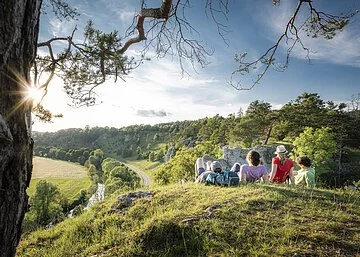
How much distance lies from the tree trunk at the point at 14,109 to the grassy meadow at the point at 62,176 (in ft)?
277

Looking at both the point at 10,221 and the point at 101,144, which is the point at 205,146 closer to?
the point at 10,221

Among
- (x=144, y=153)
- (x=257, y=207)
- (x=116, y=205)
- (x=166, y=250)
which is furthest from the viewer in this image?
(x=144, y=153)

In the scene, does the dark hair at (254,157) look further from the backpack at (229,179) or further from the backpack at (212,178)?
the backpack at (212,178)

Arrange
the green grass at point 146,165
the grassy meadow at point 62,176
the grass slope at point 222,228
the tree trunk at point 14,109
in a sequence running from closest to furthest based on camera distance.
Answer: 1. the tree trunk at point 14,109
2. the grass slope at point 222,228
3. the grassy meadow at point 62,176
4. the green grass at point 146,165

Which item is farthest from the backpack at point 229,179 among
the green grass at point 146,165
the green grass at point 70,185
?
the green grass at point 146,165

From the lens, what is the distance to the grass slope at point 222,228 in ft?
11.9

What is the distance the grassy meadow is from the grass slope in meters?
80.5

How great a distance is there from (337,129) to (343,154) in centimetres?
676

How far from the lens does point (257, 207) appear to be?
16.6 feet

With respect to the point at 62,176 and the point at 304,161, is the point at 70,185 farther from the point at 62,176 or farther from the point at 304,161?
the point at 304,161

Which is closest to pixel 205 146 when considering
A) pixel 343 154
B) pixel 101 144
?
pixel 343 154

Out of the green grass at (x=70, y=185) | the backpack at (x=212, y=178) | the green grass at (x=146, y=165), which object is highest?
the backpack at (x=212, y=178)

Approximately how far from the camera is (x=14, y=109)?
185cm

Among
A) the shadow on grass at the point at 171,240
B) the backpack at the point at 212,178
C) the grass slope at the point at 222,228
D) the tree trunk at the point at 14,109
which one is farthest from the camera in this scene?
the backpack at the point at 212,178
